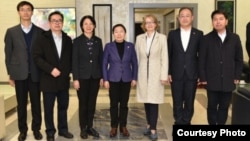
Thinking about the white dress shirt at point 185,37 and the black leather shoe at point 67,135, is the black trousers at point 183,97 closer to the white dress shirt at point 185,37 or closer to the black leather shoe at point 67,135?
the white dress shirt at point 185,37

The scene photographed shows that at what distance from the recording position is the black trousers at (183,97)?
12.0 ft

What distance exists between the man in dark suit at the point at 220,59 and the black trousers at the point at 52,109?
65.1 inches

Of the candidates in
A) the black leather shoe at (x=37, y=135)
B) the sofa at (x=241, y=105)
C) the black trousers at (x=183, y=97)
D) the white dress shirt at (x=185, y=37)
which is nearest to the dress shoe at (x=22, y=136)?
the black leather shoe at (x=37, y=135)

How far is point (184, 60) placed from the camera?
11.8ft

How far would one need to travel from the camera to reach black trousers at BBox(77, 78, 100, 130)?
12.2ft

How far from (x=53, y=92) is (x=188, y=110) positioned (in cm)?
160

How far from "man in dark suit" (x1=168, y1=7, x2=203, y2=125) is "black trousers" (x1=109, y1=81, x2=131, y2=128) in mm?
546

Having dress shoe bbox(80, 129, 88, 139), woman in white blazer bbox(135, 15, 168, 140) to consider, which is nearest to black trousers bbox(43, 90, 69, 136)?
dress shoe bbox(80, 129, 88, 139)

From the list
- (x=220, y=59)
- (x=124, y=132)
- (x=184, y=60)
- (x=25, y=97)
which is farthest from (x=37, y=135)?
(x=220, y=59)

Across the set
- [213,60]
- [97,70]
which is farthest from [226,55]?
[97,70]

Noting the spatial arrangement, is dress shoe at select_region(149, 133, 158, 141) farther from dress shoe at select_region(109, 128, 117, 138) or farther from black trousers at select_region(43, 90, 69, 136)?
black trousers at select_region(43, 90, 69, 136)

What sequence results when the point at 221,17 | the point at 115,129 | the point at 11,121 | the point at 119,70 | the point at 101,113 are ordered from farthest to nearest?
the point at 101,113 → the point at 11,121 → the point at 115,129 → the point at 119,70 → the point at 221,17

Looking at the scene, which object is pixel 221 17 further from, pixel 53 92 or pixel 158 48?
pixel 53 92

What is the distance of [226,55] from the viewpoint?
346cm
